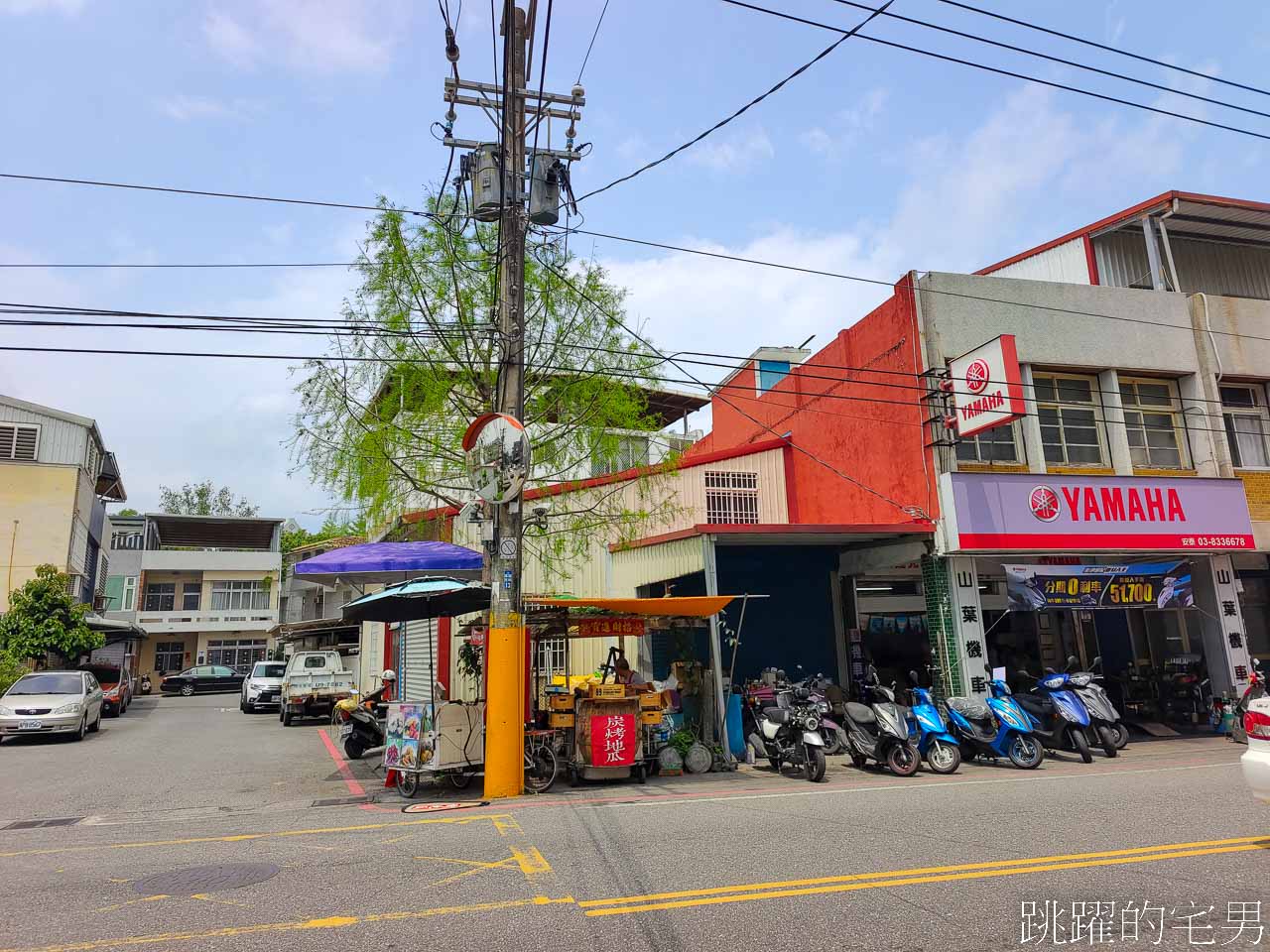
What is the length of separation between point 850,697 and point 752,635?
2331mm

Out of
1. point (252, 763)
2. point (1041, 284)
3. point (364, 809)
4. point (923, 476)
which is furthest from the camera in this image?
point (1041, 284)

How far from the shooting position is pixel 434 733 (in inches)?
409

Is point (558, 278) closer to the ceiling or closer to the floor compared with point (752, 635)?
closer to the ceiling

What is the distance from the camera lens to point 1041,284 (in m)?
16.7

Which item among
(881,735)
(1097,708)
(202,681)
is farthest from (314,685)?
(202,681)

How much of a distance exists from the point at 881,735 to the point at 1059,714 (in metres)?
3.19

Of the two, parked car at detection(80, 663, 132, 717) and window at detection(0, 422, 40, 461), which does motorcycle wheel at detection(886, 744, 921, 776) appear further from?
window at detection(0, 422, 40, 461)

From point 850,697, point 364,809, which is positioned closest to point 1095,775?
point 850,697

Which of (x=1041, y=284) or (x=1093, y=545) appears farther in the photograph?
(x=1041, y=284)

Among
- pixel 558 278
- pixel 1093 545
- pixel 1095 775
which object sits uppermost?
pixel 558 278

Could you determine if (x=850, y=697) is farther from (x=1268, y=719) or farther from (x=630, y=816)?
(x=1268, y=719)

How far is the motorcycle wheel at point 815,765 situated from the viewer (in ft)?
36.1

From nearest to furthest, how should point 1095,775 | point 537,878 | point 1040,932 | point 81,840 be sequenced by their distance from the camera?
1. point 1040,932
2. point 537,878
3. point 81,840
4. point 1095,775

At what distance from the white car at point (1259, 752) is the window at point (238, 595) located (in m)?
50.1
